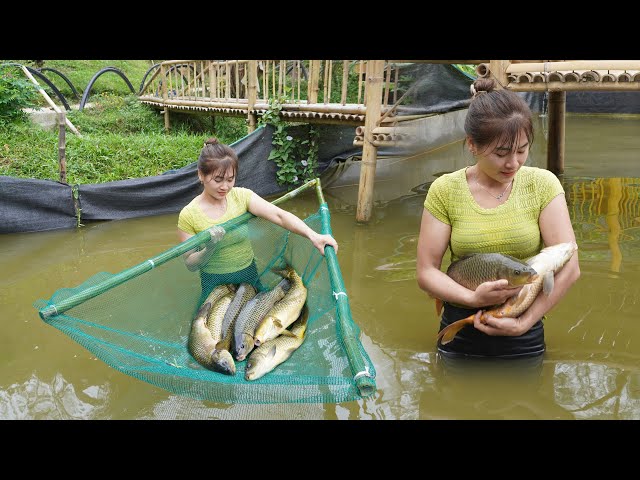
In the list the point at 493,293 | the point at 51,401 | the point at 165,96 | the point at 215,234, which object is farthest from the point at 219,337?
the point at 165,96

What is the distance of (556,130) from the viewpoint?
8445 mm

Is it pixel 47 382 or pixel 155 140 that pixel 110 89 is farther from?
pixel 47 382

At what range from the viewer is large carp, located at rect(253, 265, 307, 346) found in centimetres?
323

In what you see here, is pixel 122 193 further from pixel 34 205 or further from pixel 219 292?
pixel 219 292

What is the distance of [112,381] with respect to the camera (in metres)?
3.54

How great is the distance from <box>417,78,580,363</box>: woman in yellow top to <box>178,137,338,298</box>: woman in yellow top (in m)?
0.95

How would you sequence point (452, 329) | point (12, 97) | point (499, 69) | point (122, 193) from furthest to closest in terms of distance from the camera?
point (12, 97) → point (122, 193) → point (499, 69) → point (452, 329)

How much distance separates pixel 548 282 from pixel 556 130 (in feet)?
22.0

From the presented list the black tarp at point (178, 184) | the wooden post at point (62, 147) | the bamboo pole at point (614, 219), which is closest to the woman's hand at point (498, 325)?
the bamboo pole at point (614, 219)

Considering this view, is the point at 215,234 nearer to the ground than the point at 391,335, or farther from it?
farther from it

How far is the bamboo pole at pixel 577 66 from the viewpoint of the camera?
5.43 m

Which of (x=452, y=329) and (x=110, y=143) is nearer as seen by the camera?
(x=452, y=329)

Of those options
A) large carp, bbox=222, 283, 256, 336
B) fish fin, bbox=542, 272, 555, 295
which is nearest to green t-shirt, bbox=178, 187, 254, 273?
large carp, bbox=222, 283, 256, 336

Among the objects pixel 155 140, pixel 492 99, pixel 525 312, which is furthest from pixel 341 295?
pixel 155 140
